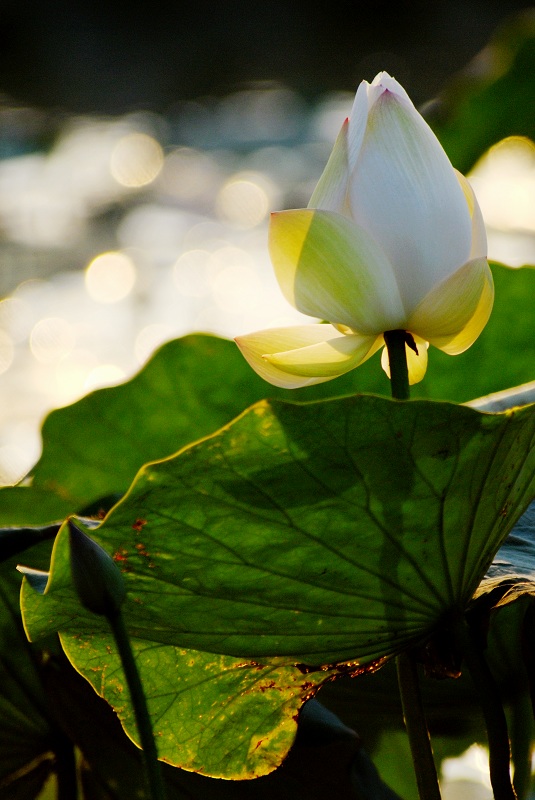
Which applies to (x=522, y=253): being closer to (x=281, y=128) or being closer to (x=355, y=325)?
(x=355, y=325)

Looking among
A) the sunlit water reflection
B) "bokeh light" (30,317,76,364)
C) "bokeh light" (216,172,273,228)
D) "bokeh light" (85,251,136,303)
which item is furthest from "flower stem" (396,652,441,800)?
"bokeh light" (216,172,273,228)

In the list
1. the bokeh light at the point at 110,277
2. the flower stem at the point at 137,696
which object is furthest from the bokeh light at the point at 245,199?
the flower stem at the point at 137,696

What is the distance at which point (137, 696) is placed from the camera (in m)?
0.28

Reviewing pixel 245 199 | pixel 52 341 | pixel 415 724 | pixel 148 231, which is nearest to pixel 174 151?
pixel 245 199

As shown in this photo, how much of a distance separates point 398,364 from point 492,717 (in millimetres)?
146

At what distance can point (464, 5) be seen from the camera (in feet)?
12.0

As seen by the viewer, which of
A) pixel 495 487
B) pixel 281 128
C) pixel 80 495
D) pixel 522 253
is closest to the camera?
pixel 495 487

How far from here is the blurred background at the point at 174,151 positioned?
184 centimetres

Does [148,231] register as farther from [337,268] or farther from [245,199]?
[337,268]

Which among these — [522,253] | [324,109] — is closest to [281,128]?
[324,109]

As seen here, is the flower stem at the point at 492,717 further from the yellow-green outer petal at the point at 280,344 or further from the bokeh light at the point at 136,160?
the bokeh light at the point at 136,160

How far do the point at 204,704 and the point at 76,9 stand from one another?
3.63 m

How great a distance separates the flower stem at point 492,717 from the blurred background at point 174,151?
0.88 metres

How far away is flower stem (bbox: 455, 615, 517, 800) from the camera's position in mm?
343
